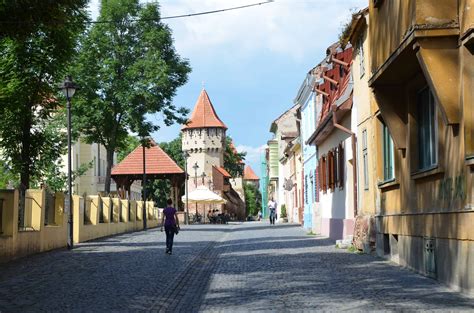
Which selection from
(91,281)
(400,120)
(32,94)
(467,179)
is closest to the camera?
(467,179)

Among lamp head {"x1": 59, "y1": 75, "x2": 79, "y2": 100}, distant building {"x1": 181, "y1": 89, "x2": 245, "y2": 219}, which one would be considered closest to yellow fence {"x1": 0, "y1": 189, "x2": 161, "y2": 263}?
lamp head {"x1": 59, "y1": 75, "x2": 79, "y2": 100}

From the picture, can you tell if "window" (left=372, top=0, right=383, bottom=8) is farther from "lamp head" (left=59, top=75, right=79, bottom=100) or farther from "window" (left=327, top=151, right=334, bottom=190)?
"window" (left=327, top=151, right=334, bottom=190)

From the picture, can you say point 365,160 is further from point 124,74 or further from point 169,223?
point 124,74

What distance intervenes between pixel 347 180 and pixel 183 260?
24.9 feet

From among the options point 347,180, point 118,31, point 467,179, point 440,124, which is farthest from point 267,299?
point 118,31

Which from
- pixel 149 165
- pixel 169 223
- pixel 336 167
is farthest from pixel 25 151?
pixel 149 165

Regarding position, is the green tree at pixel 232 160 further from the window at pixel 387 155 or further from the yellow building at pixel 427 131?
the yellow building at pixel 427 131

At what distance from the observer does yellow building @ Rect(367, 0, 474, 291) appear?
36.7 feet

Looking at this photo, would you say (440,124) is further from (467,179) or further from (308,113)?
(308,113)

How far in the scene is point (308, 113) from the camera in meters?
40.9

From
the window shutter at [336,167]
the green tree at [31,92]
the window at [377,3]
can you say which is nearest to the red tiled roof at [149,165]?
the green tree at [31,92]

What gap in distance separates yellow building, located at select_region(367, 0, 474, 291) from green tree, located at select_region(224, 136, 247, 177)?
10033 cm

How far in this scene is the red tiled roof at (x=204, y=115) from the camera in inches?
4331

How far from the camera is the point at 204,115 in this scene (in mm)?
111625
